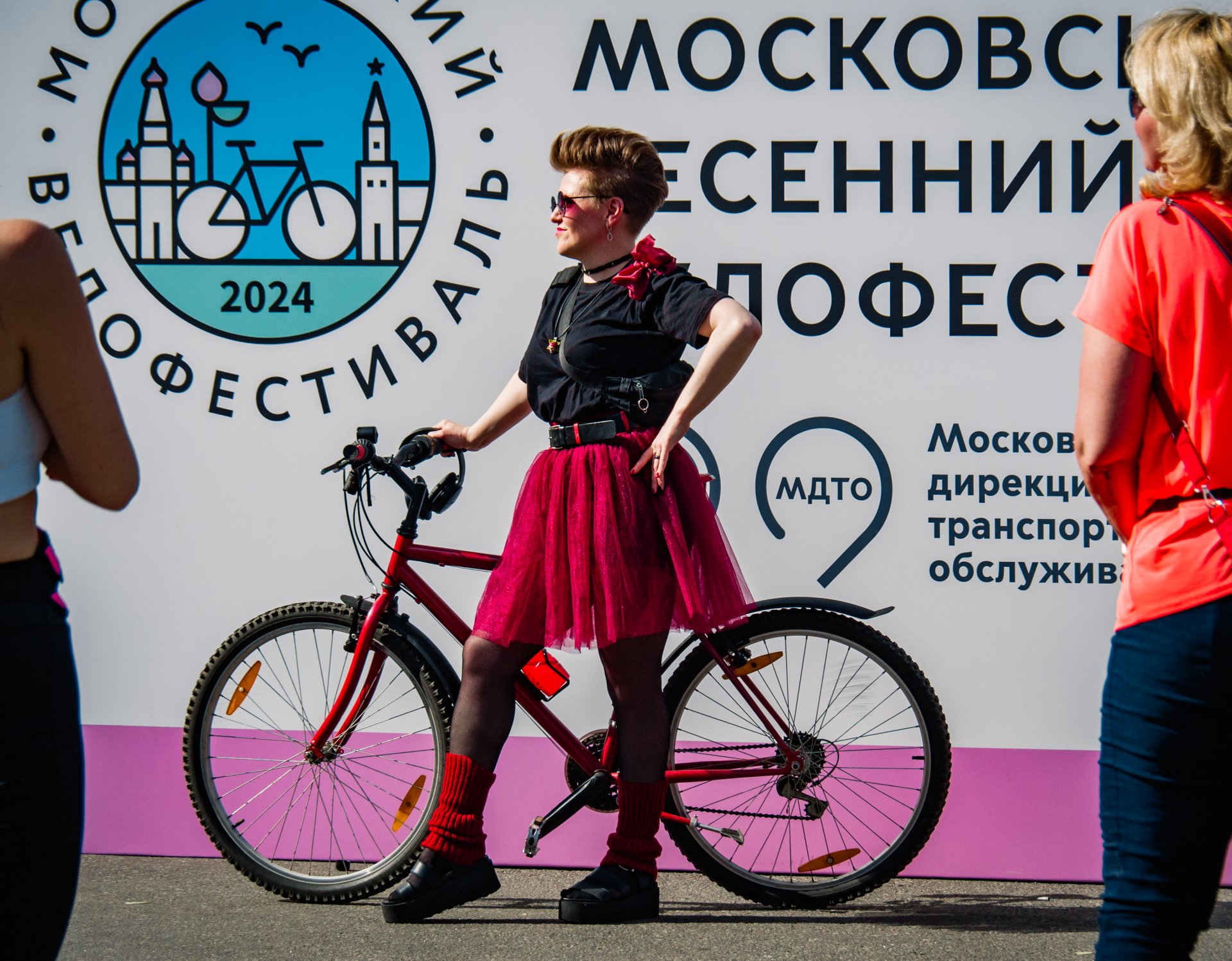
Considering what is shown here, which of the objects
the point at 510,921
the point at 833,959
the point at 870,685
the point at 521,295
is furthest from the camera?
the point at 521,295

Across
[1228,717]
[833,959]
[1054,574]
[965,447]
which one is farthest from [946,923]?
[1228,717]

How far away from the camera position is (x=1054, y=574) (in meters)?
3.56

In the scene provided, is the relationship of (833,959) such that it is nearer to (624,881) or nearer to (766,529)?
(624,881)

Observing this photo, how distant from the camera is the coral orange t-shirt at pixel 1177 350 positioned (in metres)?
1.60

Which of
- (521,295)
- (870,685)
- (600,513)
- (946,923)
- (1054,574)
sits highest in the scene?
(521,295)

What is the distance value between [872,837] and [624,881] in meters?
0.91

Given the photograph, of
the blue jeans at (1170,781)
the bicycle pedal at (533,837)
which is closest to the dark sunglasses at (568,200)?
the bicycle pedal at (533,837)

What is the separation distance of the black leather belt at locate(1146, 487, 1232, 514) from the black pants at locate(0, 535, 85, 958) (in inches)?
56.0

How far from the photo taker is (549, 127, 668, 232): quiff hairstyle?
305cm

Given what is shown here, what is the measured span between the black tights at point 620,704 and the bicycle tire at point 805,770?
0.58ft

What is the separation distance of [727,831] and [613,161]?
5.74 feet

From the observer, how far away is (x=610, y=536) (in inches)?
115

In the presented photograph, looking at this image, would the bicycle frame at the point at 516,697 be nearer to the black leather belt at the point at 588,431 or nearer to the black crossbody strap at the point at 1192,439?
the black leather belt at the point at 588,431

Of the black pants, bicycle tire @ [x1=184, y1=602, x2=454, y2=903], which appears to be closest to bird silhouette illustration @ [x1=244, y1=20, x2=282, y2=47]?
bicycle tire @ [x1=184, y1=602, x2=454, y2=903]
